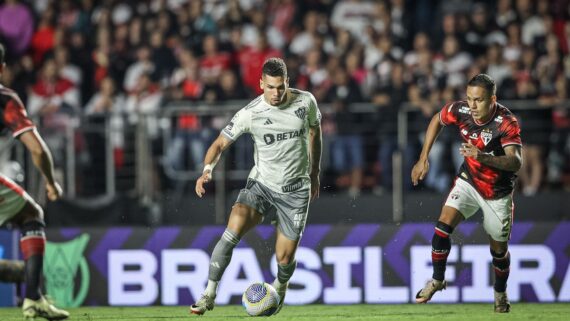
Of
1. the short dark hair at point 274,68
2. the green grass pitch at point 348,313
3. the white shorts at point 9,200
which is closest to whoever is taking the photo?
the white shorts at point 9,200

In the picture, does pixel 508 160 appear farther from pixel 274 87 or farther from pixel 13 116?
pixel 13 116

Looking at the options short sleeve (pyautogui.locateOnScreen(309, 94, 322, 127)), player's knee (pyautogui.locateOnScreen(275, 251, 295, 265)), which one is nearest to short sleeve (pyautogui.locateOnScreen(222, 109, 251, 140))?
short sleeve (pyautogui.locateOnScreen(309, 94, 322, 127))

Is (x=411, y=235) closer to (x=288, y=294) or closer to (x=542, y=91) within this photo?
(x=288, y=294)

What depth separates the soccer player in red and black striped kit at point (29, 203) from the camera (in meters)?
8.34

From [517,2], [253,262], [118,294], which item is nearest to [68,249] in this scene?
[118,294]

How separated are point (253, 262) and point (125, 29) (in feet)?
20.2

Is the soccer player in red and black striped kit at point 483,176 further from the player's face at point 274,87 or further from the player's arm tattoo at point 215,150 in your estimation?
the player's arm tattoo at point 215,150

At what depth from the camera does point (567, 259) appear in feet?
39.9

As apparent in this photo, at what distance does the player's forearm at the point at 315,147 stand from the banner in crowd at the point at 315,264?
202cm

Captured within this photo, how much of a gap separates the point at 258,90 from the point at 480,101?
5.97 meters

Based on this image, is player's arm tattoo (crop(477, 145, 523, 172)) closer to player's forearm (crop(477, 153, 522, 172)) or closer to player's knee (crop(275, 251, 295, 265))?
player's forearm (crop(477, 153, 522, 172))

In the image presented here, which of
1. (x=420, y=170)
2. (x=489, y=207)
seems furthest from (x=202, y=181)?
(x=489, y=207)

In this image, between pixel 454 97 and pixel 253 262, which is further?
pixel 454 97

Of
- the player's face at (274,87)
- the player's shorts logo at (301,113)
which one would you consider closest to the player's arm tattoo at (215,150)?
the player's face at (274,87)
